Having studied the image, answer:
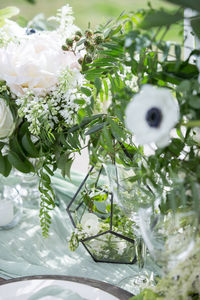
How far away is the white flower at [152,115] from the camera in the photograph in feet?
1.12

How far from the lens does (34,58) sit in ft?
2.44

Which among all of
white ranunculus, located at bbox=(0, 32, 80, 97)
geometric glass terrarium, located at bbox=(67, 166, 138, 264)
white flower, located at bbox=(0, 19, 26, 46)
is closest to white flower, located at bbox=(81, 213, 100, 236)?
geometric glass terrarium, located at bbox=(67, 166, 138, 264)

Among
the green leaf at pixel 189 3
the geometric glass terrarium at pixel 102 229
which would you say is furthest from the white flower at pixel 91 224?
the green leaf at pixel 189 3

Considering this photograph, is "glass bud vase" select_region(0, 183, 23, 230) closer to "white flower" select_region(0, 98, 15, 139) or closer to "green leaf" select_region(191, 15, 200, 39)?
"white flower" select_region(0, 98, 15, 139)

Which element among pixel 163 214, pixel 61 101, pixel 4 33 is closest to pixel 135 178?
pixel 163 214

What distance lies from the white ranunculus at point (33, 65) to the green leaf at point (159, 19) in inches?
14.0

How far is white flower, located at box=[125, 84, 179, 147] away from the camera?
342 mm

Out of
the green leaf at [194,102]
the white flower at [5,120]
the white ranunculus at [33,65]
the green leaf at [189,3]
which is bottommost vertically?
the white flower at [5,120]

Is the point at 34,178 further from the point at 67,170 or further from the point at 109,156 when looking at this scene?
the point at 109,156

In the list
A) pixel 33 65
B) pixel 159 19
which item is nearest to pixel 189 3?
pixel 159 19

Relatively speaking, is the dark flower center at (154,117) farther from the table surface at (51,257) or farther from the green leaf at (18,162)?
the green leaf at (18,162)

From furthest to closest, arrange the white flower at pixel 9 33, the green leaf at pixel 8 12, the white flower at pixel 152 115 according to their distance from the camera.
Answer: the green leaf at pixel 8 12 < the white flower at pixel 9 33 < the white flower at pixel 152 115

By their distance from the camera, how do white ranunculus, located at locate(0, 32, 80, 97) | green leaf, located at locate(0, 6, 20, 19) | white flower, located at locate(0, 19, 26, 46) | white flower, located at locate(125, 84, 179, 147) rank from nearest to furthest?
white flower, located at locate(125, 84, 179, 147) < white ranunculus, located at locate(0, 32, 80, 97) < white flower, located at locate(0, 19, 26, 46) < green leaf, located at locate(0, 6, 20, 19)

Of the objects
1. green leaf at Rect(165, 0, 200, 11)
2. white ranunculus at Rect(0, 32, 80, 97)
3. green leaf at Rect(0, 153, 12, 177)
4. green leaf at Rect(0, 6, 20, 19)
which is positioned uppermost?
green leaf at Rect(0, 6, 20, 19)
